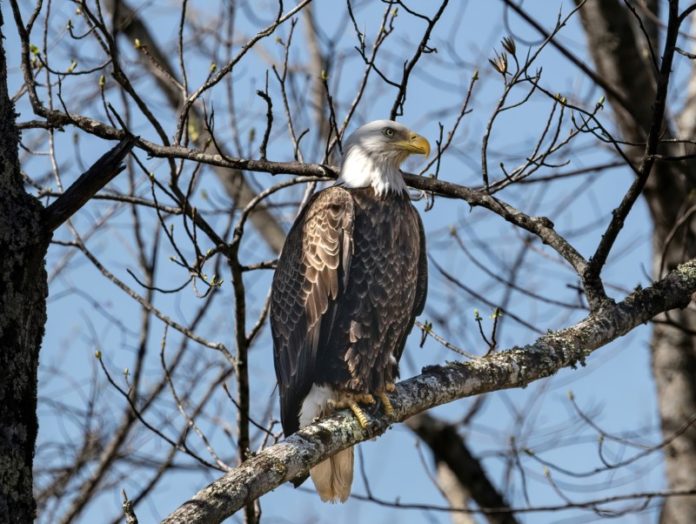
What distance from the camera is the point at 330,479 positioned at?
5121mm

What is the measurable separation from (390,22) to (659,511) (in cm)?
479

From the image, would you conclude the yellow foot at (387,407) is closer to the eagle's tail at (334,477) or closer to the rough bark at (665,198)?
the eagle's tail at (334,477)

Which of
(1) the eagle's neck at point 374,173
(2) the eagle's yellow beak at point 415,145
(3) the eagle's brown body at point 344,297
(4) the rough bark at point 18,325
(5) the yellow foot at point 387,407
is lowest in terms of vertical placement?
(4) the rough bark at point 18,325

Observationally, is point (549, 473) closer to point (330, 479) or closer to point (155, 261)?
point (330, 479)

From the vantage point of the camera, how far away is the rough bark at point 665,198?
7090 millimetres

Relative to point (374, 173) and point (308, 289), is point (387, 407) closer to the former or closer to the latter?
point (308, 289)

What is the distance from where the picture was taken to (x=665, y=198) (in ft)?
23.7

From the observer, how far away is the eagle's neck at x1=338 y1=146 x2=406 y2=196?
207 inches

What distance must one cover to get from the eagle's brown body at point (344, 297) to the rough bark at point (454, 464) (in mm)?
3262

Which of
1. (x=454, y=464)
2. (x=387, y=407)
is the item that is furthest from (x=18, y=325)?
(x=454, y=464)

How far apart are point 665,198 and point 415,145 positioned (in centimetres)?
260

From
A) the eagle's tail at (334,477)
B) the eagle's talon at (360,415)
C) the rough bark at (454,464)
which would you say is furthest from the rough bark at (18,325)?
the rough bark at (454,464)

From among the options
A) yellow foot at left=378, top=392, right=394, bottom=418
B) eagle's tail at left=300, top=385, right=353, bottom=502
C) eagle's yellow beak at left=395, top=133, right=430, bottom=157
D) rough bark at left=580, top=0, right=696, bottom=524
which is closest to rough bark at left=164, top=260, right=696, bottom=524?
yellow foot at left=378, top=392, right=394, bottom=418

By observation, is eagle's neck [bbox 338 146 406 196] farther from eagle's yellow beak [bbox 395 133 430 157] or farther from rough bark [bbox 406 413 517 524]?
rough bark [bbox 406 413 517 524]
